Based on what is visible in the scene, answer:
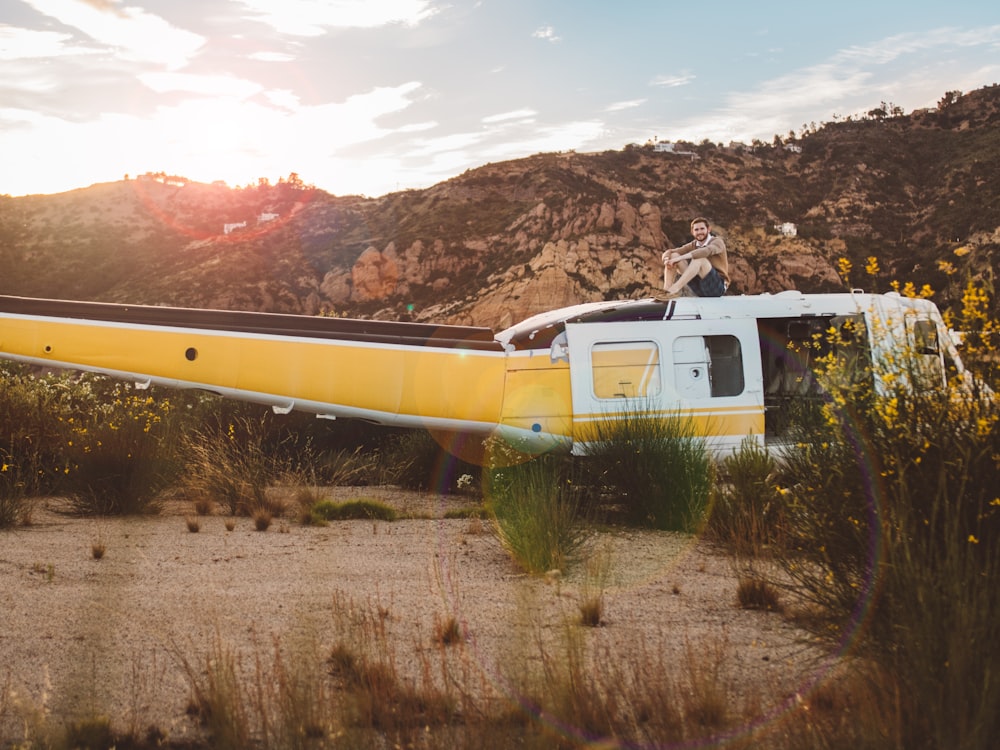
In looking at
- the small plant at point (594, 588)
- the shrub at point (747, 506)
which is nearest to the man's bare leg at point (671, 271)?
the shrub at point (747, 506)

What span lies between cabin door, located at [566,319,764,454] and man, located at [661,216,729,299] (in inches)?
40.1

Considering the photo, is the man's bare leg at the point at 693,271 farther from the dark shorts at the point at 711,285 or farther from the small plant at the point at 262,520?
the small plant at the point at 262,520

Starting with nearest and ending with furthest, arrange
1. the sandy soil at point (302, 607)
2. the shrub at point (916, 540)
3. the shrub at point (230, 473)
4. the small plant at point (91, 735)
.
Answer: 1. the shrub at point (916, 540)
2. the small plant at point (91, 735)
3. the sandy soil at point (302, 607)
4. the shrub at point (230, 473)

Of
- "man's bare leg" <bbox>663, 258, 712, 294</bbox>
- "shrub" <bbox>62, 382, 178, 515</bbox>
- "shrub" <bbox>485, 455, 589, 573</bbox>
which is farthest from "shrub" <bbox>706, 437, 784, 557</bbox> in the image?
"shrub" <bbox>62, 382, 178, 515</bbox>

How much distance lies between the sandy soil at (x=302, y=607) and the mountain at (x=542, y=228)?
90.8 feet

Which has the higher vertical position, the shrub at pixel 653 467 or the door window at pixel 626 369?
the door window at pixel 626 369

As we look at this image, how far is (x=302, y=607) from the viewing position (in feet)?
17.3

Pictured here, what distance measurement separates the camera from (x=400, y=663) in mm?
4352

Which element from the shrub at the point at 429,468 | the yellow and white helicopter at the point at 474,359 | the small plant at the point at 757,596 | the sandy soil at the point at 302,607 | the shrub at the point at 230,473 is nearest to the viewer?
the sandy soil at the point at 302,607

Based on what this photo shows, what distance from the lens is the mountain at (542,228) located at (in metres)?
39.7

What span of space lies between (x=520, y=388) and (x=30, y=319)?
17.7 feet

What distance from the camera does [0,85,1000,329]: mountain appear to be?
3972 cm

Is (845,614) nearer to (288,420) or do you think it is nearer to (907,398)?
(907,398)

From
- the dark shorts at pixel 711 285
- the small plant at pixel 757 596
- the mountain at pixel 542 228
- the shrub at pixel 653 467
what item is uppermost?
the mountain at pixel 542 228
